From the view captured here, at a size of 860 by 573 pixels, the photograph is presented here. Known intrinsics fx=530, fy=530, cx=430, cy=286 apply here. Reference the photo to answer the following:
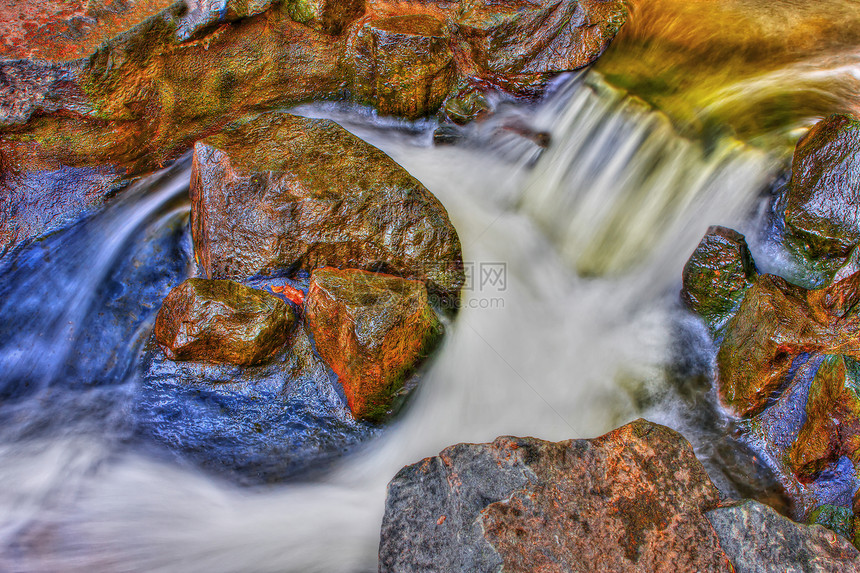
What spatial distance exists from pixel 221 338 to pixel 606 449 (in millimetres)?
1974

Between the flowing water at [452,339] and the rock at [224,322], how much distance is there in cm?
53

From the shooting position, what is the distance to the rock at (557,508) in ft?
6.75

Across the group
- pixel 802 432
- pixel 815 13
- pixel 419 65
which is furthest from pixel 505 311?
pixel 815 13

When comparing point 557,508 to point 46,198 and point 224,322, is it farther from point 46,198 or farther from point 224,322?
point 46,198

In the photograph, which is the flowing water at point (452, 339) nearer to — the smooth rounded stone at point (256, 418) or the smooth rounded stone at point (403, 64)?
the smooth rounded stone at point (256, 418)

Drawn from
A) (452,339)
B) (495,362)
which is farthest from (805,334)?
(452,339)

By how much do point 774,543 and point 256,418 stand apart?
7.98ft

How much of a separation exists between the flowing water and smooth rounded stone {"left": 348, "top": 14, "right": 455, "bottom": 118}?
23 centimetres

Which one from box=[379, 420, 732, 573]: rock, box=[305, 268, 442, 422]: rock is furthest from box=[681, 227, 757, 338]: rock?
box=[305, 268, 442, 422]: rock

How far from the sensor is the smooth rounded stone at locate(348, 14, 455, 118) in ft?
13.4

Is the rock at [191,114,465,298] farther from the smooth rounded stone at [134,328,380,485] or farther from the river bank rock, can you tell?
the river bank rock

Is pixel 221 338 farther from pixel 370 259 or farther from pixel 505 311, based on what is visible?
pixel 505 311

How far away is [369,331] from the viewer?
2.64m

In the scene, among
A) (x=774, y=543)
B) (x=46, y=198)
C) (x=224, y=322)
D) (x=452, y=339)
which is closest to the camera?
(x=774, y=543)
